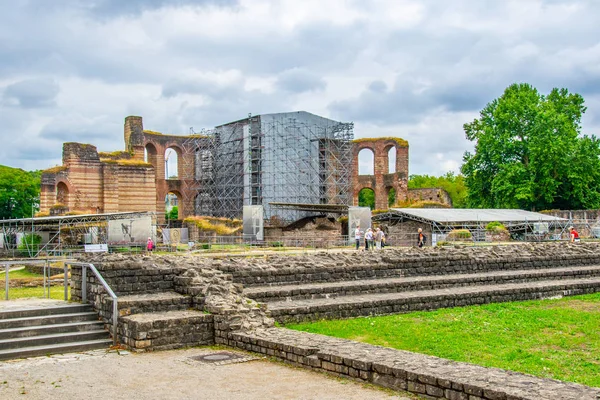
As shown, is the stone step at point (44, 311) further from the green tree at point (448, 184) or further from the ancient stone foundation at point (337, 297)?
the green tree at point (448, 184)

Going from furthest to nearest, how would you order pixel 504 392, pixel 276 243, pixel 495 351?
pixel 276 243
pixel 495 351
pixel 504 392

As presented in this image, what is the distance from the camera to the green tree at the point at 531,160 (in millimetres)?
40656

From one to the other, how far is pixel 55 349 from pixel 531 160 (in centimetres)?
3768

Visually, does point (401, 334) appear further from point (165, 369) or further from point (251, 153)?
point (251, 153)

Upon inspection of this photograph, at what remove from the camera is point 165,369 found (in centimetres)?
812

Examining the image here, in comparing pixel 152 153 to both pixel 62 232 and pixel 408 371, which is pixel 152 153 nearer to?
pixel 62 232

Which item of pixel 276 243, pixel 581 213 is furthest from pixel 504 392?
pixel 581 213

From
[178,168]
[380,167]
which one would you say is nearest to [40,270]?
[178,168]

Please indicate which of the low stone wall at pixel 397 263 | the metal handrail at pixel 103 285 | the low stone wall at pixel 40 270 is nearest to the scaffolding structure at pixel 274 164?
the low stone wall at pixel 40 270

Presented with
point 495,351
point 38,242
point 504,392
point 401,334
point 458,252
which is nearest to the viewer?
point 504,392

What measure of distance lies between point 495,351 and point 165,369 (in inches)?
178

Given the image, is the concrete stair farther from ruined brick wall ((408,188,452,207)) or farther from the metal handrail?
ruined brick wall ((408,188,452,207))

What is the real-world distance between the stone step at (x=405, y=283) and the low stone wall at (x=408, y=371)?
3462mm

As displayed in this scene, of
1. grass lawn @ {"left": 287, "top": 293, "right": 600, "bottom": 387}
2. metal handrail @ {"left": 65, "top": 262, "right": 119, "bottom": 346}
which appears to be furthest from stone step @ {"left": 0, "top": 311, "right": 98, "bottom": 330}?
grass lawn @ {"left": 287, "top": 293, "right": 600, "bottom": 387}
